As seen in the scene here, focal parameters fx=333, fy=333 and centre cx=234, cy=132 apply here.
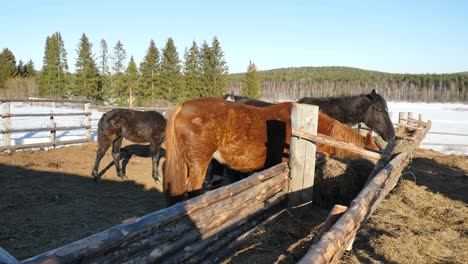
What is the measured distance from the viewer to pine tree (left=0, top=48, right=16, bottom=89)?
153 feet

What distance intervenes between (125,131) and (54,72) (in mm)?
42606

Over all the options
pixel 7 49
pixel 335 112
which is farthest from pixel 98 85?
pixel 335 112

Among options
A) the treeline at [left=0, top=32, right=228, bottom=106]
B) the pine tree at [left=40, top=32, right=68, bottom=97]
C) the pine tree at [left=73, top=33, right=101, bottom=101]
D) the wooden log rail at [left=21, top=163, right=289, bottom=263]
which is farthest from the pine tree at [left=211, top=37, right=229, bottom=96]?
the wooden log rail at [left=21, top=163, right=289, bottom=263]

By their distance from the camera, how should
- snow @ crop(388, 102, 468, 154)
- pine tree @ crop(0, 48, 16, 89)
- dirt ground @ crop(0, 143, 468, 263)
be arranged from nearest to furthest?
dirt ground @ crop(0, 143, 468, 263)
snow @ crop(388, 102, 468, 154)
pine tree @ crop(0, 48, 16, 89)

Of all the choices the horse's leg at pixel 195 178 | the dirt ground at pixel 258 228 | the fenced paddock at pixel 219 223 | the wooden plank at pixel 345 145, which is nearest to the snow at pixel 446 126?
the dirt ground at pixel 258 228

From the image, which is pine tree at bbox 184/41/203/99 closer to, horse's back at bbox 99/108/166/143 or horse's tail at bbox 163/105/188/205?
horse's back at bbox 99/108/166/143

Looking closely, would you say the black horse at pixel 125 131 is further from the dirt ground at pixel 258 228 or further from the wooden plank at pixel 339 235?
the wooden plank at pixel 339 235

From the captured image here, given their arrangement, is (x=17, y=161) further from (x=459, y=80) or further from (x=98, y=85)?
(x=459, y=80)

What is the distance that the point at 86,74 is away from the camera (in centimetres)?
3984

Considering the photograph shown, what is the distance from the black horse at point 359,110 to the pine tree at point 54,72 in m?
44.0

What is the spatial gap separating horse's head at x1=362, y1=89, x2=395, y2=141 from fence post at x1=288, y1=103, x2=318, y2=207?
14.0 ft

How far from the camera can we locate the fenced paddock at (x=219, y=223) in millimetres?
1821

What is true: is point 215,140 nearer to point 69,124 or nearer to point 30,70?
point 69,124

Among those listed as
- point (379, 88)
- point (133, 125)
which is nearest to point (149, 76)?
point (133, 125)
